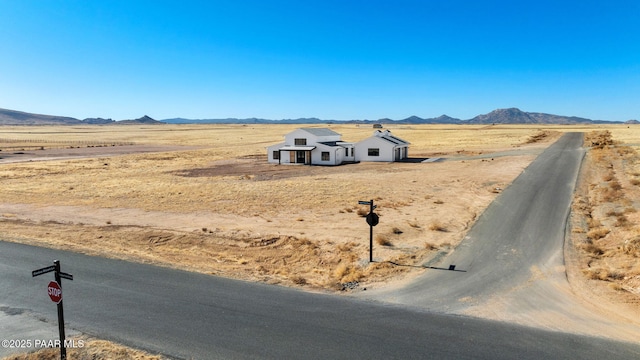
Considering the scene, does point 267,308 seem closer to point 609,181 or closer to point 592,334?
point 592,334

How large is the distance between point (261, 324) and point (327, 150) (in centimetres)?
4959

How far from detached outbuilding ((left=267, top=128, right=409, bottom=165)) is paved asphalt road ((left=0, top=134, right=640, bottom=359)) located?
4637 centimetres

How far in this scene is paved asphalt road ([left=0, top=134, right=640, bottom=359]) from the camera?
10062mm

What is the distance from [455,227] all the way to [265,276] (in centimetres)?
1258

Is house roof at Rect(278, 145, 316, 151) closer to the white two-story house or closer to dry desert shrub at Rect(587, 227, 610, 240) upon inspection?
the white two-story house

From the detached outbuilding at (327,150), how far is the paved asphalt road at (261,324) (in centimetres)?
4637

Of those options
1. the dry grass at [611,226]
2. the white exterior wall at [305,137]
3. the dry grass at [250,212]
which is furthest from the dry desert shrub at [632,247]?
the white exterior wall at [305,137]

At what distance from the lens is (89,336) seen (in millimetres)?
10781

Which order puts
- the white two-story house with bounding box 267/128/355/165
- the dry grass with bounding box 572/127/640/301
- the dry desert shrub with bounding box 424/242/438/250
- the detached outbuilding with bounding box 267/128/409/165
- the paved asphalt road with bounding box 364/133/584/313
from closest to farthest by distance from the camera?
the paved asphalt road with bounding box 364/133/584/313 < the dry grass with bounding box 572/127/640/301 < the dry desert shrub with bounding box 424/242/438/250 < the white two-story house with bounding box 267/128/355/165 < the detached outbuilding with bounding box 267/128/409/165

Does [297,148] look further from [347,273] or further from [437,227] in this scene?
[347,273]

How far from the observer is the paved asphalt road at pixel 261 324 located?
10.1 meters

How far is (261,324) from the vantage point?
1145 centimetres

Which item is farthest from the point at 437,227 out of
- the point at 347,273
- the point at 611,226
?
the point at 611,226

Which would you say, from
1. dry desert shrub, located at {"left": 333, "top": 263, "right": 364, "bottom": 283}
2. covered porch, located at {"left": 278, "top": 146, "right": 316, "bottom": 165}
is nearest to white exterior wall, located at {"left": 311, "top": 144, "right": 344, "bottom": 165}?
covered porch, located at {"left": 278, "top": 146, "right": 316, "bottom": 165}
